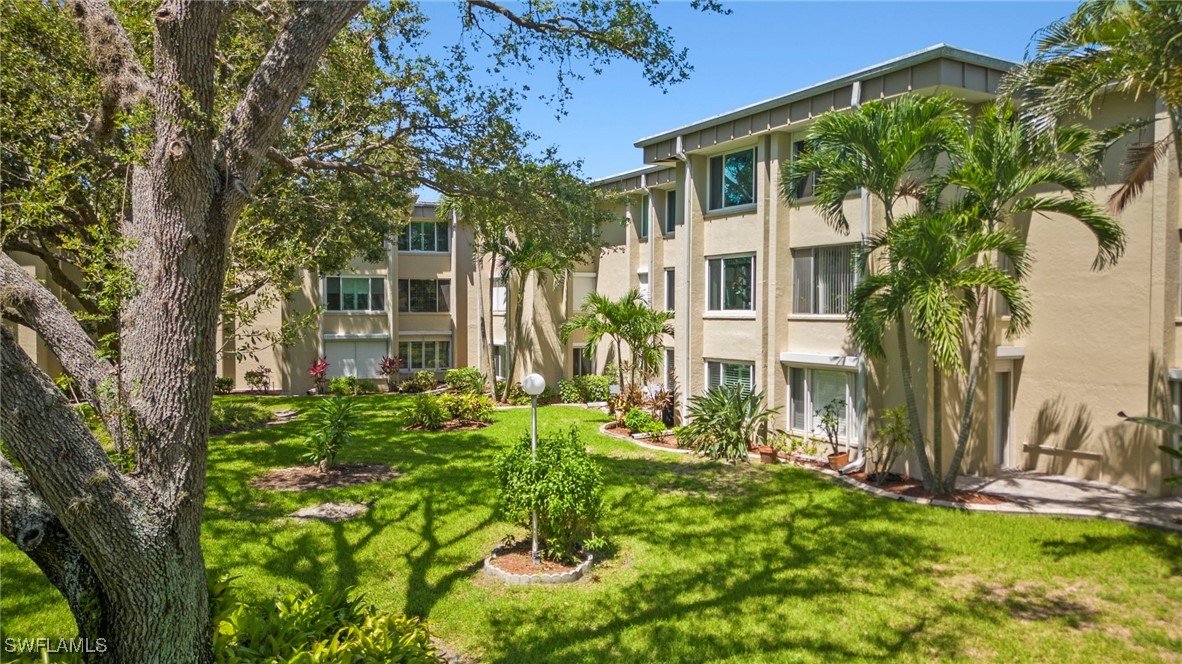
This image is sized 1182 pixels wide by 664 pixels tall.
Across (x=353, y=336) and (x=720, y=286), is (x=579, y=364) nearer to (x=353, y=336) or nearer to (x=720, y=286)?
(x=353, y=336)

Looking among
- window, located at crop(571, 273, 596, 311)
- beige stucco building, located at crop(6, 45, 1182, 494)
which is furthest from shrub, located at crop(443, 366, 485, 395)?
beige stucco building, located at crop(6, 45, 1182, 494)

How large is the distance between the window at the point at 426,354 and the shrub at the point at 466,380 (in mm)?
3463

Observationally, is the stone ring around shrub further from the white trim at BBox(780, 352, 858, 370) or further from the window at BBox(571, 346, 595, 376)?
the window at BBox(571, 346, 595, 376)

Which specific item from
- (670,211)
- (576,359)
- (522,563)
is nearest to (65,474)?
(522,563)

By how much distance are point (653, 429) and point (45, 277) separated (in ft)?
72.8

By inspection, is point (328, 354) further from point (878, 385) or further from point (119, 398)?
point (119, 398)

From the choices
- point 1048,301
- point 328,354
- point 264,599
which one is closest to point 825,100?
point 1048,301

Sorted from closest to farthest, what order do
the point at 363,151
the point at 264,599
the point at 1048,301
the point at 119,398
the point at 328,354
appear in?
the point at 119,398
the point at 264,599
the point at 363,151
the point at 1048,301
the point at 328,354

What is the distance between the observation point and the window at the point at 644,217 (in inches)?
1028

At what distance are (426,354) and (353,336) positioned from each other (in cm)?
384

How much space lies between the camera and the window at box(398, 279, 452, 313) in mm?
34875

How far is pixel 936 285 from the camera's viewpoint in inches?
465

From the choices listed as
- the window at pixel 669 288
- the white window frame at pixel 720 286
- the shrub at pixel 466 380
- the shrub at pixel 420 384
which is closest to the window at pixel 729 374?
the white window frame at pixel 720 286

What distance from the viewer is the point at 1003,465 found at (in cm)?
1620
